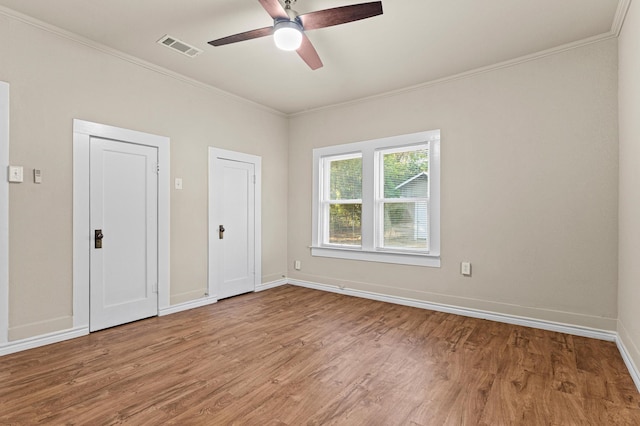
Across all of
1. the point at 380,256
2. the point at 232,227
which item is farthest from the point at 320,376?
the point at 232,227

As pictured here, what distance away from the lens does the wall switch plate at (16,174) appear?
2773 mm

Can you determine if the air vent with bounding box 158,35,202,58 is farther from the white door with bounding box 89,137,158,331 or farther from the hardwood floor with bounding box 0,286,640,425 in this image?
the hardwood floor with bounding box 0,286,640,425

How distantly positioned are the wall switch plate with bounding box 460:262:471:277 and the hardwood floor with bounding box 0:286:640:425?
0.55 m

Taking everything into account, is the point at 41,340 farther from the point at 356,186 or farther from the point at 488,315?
the point at 488,315

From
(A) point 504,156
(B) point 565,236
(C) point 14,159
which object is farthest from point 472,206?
(C) point 14,159

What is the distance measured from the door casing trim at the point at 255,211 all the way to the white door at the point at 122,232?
2.38ft

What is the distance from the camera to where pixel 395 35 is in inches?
121

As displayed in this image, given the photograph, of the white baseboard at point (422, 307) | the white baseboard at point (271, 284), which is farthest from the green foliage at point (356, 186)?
the white baseboard at point (271, 284)

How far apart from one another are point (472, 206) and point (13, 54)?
4736 mm

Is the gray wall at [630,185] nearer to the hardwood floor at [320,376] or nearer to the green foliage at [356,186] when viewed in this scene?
the hardwood floor at [320,376]

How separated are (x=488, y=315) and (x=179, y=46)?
4.40 metres

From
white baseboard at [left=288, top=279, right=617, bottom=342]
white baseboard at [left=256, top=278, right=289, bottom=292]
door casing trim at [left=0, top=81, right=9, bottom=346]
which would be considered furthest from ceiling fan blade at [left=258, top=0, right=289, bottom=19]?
white baseboard at [left=256, top=278, right=289, bottom=292]

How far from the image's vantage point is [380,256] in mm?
4574

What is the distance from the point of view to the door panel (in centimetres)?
450
